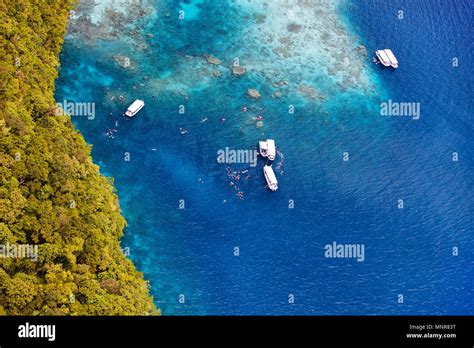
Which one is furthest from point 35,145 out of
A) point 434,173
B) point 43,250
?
point 434,173

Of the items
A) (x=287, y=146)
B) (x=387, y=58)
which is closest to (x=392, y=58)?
(x=387, y=58)

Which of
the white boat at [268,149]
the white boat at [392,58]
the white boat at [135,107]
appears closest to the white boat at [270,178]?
the white boat at [268,149]

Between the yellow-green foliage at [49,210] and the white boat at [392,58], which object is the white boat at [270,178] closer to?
the yellow-green foliage at [49,210]

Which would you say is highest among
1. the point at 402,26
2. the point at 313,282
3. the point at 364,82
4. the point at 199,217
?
the point at 402,26

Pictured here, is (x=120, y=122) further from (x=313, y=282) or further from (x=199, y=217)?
(x=313, y=282)

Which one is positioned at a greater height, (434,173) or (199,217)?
(434,173)

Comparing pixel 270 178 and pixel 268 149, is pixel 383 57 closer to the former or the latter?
pixel 268 149

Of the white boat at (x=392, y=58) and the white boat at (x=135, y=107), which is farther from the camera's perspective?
the white boat at (x=392, y=58)
